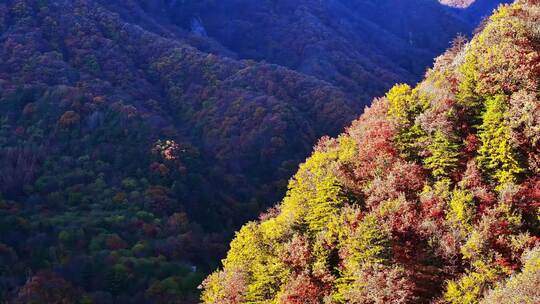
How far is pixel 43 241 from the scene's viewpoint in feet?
168

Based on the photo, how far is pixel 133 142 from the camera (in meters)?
74.6

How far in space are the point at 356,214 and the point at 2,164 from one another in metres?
55.2

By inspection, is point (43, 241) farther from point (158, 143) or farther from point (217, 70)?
point (217, 70)

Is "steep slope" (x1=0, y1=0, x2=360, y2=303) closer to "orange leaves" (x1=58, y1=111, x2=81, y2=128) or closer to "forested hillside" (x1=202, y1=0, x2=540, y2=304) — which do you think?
"orange leaves" (x1=58, y1=111, x2=81, y2=128)

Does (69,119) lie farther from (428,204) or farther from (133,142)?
(428,204)

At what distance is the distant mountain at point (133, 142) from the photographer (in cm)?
5022

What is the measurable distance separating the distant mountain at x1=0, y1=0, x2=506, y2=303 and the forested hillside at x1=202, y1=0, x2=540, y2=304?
23.9 metres

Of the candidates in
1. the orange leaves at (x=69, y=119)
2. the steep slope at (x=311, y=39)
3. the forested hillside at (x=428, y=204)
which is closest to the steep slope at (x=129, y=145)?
the orange leaves at (x=69, y=119)

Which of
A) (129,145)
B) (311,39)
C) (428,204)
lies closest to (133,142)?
(129,145)

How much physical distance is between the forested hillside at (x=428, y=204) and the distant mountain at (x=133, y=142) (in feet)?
Answer: 78.4

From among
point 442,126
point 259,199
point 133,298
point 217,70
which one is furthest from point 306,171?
point 217,70

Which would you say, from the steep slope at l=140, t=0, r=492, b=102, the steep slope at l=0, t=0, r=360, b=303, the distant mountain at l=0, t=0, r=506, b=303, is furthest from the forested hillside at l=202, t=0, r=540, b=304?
the steep slope at l=140, t=0, r=492, b=102

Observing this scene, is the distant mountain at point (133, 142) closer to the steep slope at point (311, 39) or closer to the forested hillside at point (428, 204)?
the steep slope at point (311, 39)

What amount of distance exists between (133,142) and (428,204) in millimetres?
58611
